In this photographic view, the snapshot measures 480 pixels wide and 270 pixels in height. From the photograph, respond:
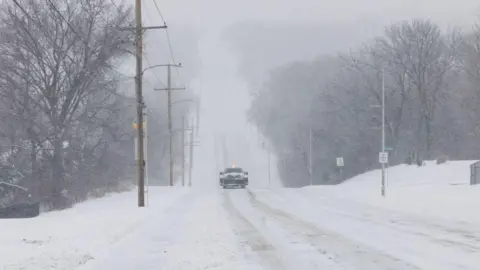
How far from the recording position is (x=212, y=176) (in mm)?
93562

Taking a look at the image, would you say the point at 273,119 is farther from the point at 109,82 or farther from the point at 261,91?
the point at 109,82

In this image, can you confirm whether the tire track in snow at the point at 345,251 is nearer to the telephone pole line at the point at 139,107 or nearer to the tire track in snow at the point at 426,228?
the tire track in snow at the point at 426,228

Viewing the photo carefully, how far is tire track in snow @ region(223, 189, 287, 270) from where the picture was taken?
11.2 m

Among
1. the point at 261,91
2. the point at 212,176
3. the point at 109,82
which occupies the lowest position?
the point at 212,176

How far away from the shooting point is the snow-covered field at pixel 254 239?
36.4ft

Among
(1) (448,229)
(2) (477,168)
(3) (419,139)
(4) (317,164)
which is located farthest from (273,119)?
(1) (448,229)

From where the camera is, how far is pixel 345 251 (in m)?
12.6

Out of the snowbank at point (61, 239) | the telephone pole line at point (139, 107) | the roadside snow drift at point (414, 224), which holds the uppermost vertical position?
the telephone pole line at point (139, 107)

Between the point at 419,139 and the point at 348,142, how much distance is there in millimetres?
9578

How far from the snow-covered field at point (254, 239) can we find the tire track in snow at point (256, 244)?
2 centimetres

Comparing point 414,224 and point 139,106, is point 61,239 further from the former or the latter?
point 139,106

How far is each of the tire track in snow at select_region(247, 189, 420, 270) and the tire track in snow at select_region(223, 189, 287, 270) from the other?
100 cm

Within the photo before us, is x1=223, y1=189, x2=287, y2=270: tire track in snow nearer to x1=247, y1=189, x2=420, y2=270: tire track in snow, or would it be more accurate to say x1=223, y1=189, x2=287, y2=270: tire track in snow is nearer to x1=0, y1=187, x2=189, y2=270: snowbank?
x1=247, y1=189, x2=420, y2=270: tire track in snow

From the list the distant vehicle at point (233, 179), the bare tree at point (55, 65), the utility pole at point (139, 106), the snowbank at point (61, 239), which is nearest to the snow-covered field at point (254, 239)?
the snowbank at point (61, 239)
